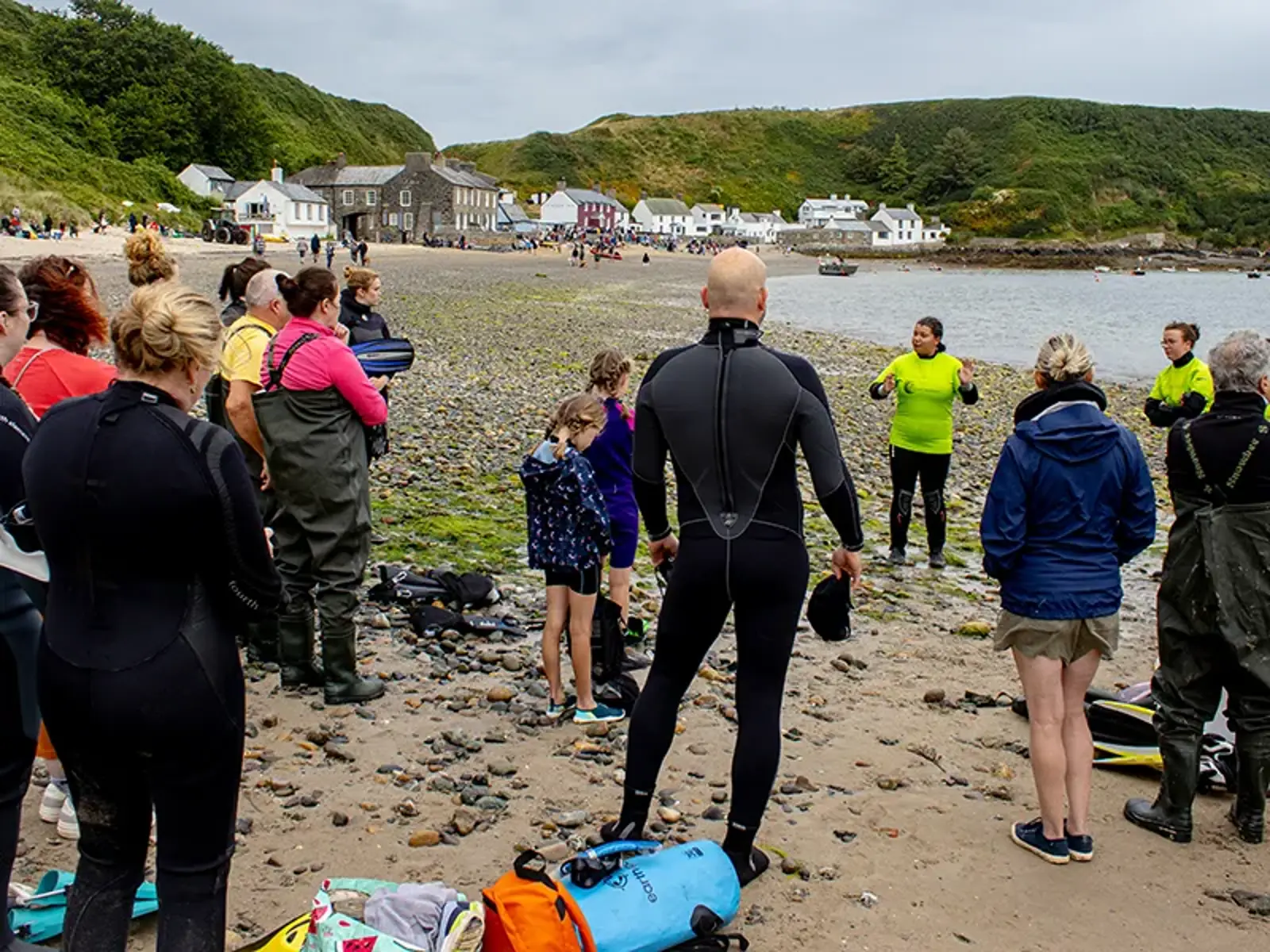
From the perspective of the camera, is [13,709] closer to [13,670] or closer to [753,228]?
[13,670]

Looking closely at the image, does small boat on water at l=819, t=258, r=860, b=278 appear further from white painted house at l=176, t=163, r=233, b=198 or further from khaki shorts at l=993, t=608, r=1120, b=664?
khaki shorts at l=993, t=608, r=1120, b=664

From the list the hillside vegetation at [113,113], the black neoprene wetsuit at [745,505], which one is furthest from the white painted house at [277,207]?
the black neoprene wetsuit at [745,505]

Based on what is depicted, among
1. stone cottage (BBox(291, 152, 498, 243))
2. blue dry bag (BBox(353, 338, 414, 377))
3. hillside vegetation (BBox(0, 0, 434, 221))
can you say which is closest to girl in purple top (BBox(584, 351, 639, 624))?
blue dry bag (BBox(353, 338, 414, 377))

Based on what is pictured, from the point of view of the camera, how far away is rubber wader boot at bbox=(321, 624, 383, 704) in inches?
248

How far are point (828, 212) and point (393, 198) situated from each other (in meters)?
93.6

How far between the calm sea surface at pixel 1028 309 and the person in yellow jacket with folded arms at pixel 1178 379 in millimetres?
13258

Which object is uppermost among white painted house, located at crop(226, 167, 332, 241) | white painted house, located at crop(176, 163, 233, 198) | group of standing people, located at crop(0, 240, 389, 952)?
white painted house, located at crop(176, 163, 233, 198)

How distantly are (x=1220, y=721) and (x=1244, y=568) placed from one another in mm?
1722

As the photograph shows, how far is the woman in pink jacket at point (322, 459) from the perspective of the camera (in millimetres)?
5906

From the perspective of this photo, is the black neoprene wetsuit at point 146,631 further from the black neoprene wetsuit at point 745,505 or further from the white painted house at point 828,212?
the white painted house at point 828,212

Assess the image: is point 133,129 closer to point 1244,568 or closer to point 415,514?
point 415,514

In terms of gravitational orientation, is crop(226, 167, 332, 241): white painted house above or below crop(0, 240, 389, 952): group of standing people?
above

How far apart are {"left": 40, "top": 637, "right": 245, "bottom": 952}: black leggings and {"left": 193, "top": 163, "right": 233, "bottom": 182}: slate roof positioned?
283 feet

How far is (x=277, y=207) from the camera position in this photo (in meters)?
81.3
